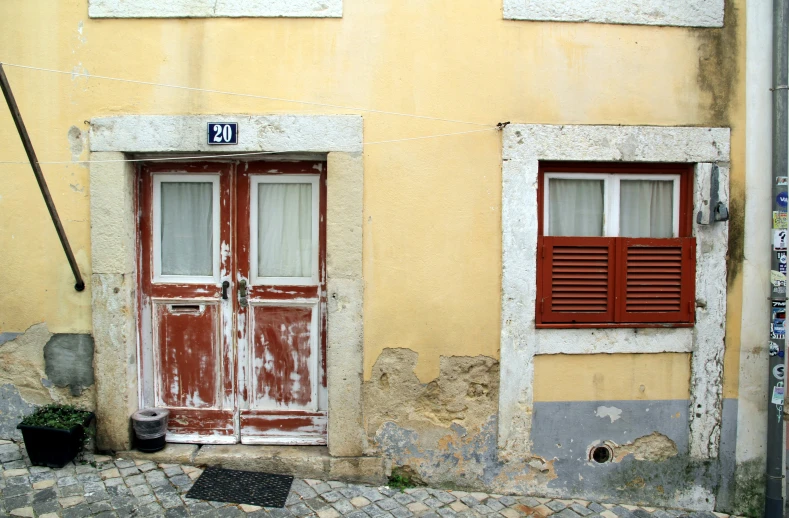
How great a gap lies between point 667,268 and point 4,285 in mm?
4949

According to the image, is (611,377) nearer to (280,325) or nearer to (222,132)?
(280,325)

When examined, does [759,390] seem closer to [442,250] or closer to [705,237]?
[705,237]

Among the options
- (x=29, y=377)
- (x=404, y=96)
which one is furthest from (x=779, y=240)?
(x=29, y=377)

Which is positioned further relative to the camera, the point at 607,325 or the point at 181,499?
the point at 607,325

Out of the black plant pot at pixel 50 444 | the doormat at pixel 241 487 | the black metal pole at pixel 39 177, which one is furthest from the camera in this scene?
the black plant pot at pixel 50 444

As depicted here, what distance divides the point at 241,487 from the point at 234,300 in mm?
1357

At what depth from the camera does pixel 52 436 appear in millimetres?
3846

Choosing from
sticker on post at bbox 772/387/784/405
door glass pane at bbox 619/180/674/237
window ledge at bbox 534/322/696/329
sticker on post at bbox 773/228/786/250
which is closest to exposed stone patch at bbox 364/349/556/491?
window ledge at bbox 534/322/696/329

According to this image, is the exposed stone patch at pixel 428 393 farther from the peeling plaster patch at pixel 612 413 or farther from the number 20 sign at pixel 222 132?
the number 20 sign at pixel 222 132

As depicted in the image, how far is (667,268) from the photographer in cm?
407

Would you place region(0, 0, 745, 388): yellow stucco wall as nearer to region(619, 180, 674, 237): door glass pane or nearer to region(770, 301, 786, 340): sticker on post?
region(619, 180, 674, 237): door glass pane

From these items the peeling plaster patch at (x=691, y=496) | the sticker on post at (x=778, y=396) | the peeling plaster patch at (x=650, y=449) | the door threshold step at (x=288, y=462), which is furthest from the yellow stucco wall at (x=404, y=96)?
the peeling plaster patch at (x=691, y=496)

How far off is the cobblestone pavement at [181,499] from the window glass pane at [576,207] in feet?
6.62

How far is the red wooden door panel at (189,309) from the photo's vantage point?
4.23 meters
